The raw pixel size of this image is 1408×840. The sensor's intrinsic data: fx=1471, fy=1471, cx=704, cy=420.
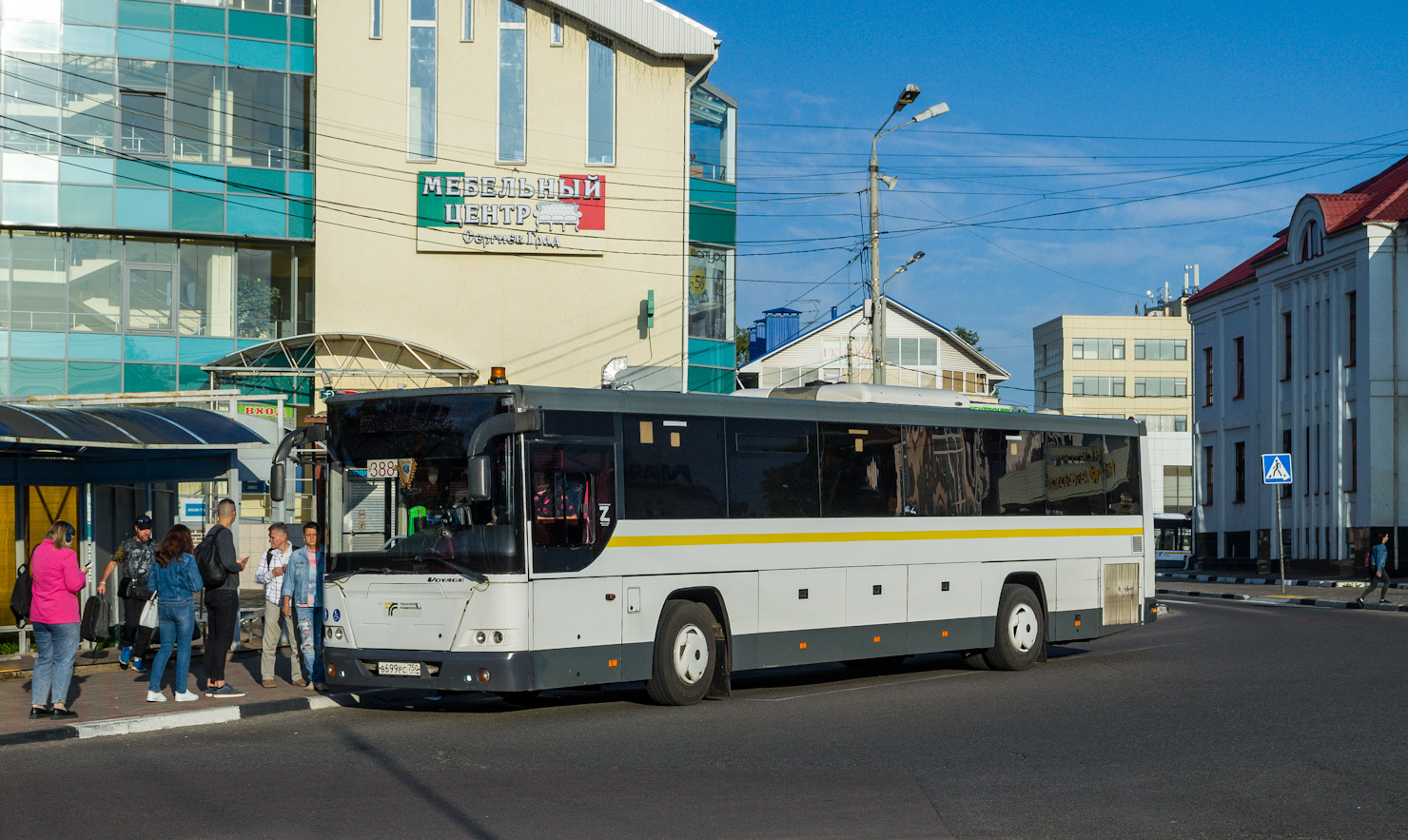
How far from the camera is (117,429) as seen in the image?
16.5 meters

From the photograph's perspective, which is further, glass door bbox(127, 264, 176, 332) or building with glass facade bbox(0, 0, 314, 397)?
glass door bbox(127, 264, 176, 332)

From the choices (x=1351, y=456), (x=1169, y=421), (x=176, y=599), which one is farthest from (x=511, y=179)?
(x=1169, y=421)

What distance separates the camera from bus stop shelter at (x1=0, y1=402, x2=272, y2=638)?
16.0 metres

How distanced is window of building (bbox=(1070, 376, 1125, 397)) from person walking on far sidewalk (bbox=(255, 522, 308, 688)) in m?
93.5

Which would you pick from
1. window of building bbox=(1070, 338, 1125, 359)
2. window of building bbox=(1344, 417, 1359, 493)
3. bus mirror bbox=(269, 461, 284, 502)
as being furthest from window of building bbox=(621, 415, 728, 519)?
window of building bbox=(1070, 338, 1125, 359)

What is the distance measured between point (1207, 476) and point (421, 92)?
34.1 metres

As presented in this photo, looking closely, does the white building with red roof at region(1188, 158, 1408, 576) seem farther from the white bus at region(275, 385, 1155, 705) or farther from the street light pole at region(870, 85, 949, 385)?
the white bus at region(275, 385, 1155, 705)

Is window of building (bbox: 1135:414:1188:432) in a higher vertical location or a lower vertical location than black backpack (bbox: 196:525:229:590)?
higher

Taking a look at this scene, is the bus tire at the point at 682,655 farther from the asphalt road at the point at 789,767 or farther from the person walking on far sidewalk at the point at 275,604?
the person walking on far sidewalk at the point at 275,604

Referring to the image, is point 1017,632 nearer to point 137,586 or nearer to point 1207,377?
point 137,586

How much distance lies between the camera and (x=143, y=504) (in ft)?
72.6

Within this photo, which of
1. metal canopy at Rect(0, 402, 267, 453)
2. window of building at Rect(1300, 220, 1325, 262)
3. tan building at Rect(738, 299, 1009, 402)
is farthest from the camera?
tan building at Rect(738, 299, 1009, 402)

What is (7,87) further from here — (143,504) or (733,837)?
(733,837)

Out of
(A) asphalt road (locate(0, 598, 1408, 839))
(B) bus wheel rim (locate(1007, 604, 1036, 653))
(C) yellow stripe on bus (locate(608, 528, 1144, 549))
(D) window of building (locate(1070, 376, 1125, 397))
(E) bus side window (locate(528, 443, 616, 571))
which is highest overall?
(D) window of building (locate(1070, 376, 1125, 397))
